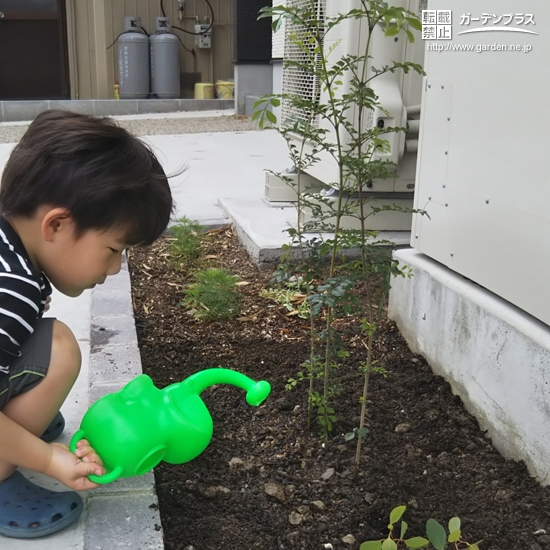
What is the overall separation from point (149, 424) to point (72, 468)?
184 millimetres

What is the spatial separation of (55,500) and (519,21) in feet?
5.41

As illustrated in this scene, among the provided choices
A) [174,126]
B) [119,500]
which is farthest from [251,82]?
[119,500]

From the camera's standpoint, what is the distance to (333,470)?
193cm

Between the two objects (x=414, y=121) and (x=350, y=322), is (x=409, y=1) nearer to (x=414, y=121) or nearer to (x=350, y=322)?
(x=414, y=121)

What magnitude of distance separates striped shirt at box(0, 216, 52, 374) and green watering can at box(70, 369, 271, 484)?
9.2 inches

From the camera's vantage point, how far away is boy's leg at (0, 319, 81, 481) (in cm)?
159

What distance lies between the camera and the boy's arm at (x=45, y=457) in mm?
1473

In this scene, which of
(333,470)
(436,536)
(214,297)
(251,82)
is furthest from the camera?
(251,82)

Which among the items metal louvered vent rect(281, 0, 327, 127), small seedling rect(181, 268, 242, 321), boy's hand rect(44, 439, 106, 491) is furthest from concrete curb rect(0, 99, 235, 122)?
boy's hand rect(44, 439, 106, 491)

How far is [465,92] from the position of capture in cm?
222

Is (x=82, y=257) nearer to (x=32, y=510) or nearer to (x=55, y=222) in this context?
(x=55, y=222)

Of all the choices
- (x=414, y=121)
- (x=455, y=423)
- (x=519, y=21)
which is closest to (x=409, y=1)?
(x=414, y=121)

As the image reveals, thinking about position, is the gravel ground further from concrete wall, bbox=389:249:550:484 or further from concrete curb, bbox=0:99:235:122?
concrete wall, bbox=389:249:550:484

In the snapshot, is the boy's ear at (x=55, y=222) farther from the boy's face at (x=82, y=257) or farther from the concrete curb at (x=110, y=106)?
the concrete curb at (x=110, y=106)
